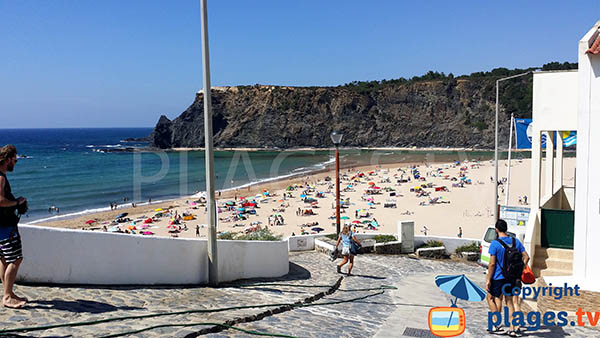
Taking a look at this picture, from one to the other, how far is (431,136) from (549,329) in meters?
107

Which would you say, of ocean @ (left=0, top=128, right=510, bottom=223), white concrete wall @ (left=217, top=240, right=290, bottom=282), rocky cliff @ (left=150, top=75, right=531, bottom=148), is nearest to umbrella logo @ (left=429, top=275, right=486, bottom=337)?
white concrete wall @ (left=217, top=240, right=290, bottom=282)

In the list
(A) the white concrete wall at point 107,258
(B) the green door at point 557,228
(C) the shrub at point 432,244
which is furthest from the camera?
A: (C) the shrub at point 432,244

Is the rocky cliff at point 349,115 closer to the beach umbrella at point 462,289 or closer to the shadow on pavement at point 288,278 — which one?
the shadow on pavement at point 288,278

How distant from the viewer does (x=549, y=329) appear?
20.0 ft

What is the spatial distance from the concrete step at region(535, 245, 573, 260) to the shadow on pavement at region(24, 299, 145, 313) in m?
8.23

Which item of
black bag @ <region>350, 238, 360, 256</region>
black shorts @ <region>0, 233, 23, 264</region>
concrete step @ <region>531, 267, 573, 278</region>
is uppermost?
black shorts @ <region>0, 233, 23, 264</region>

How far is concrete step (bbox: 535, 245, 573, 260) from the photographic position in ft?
32.8

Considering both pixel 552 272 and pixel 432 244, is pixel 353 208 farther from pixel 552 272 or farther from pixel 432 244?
pixel 552 272

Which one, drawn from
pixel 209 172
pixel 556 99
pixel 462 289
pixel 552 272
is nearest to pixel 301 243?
pixel 552 272

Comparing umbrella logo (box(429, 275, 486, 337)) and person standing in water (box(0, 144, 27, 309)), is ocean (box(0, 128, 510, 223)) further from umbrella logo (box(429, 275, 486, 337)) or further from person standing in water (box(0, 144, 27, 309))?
umbrella logo (box(429, 275, 486, 337))

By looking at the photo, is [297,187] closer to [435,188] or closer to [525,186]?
[435,188]

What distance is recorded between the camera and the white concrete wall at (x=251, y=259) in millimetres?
8383

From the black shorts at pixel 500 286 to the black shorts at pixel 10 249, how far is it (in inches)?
199

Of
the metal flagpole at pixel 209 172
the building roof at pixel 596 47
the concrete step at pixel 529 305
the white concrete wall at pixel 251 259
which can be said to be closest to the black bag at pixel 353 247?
the white concrete wall at pixel 251 259
